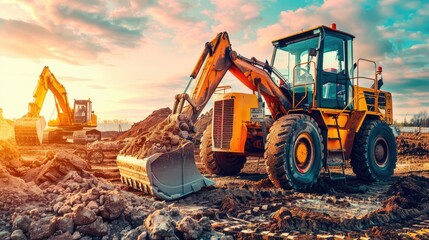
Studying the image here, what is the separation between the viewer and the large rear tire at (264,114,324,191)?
7070 mm

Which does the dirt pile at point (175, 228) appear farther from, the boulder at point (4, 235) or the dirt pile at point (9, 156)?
the dirt pile at point (9, 156)

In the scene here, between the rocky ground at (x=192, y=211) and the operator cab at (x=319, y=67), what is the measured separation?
226 centimetres

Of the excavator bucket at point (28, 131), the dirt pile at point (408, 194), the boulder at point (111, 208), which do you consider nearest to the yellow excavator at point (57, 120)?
the excavator bucket at point (28, 131)

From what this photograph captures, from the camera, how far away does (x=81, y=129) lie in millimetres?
21094

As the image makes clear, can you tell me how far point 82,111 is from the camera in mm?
20953

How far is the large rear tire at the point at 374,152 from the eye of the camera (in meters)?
9.17

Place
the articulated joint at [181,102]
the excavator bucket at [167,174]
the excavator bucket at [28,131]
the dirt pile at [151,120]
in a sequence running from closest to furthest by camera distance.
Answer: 1. the excavator bucket at [167,174]
2. the articulated joint at [181,102]
3. the excavator bucket at [28,131]
4. the dirt pile at [151,120]

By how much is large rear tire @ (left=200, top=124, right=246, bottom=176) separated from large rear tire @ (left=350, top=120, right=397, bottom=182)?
3.00 meters

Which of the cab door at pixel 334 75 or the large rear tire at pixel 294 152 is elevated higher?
the cab door at pixel 334 75

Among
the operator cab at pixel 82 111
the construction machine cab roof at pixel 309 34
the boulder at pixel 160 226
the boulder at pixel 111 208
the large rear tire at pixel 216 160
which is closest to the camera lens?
the boulder at pixel 160 226

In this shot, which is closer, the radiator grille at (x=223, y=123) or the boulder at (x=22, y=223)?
the boulder at (x=22, y=223)

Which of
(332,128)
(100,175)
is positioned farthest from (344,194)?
(100,175)

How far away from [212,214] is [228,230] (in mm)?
730

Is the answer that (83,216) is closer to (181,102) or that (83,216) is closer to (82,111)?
(181,102)
